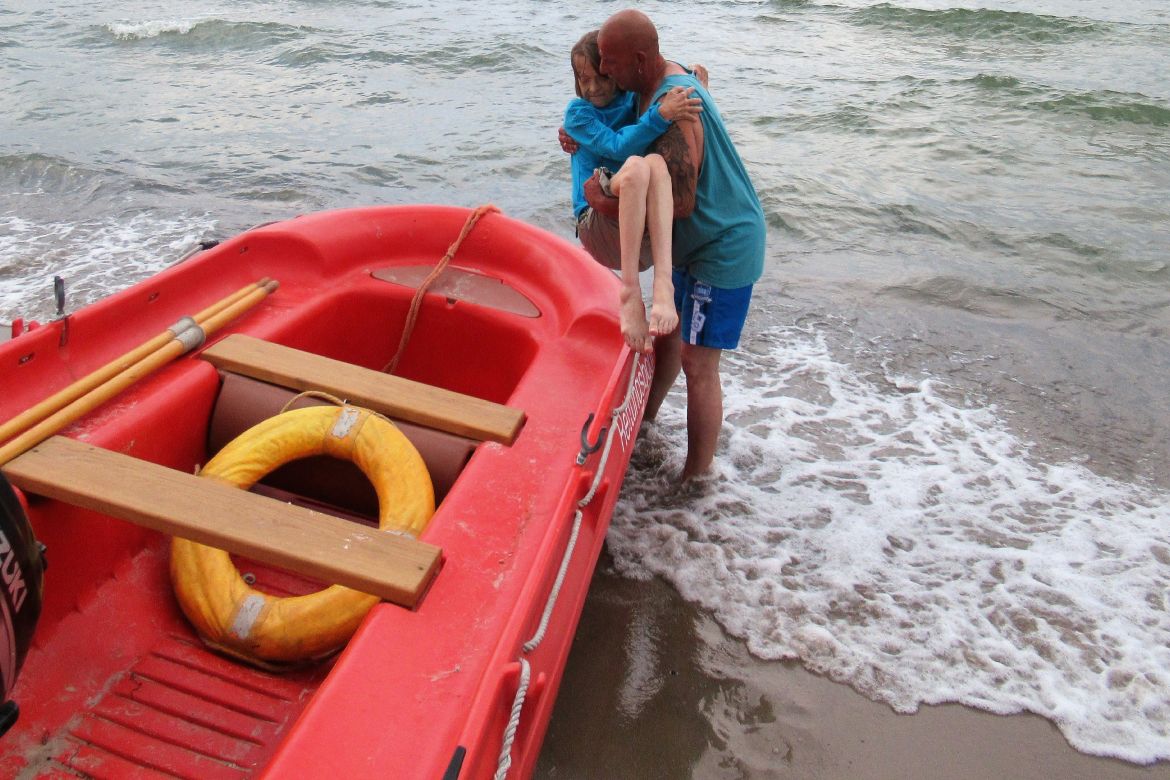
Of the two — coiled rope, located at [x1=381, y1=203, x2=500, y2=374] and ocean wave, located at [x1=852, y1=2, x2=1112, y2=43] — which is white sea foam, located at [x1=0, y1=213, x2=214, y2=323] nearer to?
coiled rope, located at [x1=381, y1=203, x2=500, y2=374]

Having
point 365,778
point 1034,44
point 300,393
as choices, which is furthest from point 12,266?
point 1034,44

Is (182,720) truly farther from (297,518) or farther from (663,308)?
(663,308)

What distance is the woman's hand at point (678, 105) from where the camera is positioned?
2.32 meters

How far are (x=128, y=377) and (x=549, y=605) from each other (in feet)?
4.56

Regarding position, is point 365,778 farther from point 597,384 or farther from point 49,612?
point 597,384

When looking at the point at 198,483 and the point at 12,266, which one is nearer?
the point at 198,483

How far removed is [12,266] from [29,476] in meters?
4.32

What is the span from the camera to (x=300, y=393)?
247cm

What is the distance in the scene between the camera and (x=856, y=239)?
19.7 ft

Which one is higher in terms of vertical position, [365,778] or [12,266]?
[365,778]

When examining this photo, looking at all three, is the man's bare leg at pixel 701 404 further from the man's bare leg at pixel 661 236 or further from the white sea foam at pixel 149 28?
the white sea foam at pixel 149 28

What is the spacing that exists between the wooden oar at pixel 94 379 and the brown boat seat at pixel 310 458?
22 cm

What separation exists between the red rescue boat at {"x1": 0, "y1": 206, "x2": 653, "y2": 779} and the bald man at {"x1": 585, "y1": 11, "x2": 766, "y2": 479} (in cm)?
25

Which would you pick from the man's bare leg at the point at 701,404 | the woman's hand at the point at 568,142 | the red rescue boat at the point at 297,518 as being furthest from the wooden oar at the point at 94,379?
the man's bare leg at the point at 701,404
